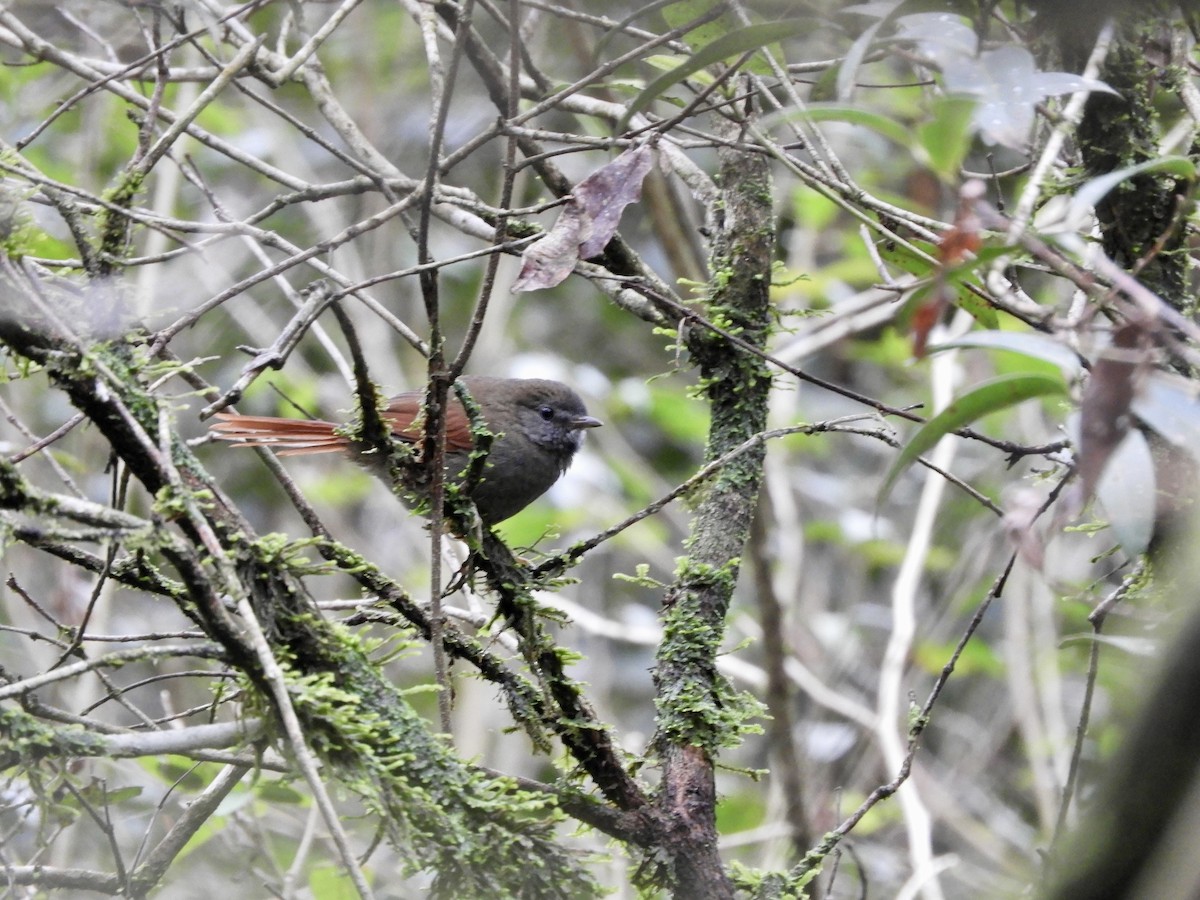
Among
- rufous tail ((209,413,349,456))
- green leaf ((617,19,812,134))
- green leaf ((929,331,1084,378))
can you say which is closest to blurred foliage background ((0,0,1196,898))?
green leaf ((617,19,812,134))

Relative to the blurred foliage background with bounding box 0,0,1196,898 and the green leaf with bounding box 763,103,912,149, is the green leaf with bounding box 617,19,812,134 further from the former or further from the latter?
the green leaf with bounding box 763,103,912,149

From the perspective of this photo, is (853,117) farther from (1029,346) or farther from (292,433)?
(292,433)

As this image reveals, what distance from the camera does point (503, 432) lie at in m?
3.13

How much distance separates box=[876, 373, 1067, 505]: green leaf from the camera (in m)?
1.32

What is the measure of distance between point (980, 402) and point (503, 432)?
189cm

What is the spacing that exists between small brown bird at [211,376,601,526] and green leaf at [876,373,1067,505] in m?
1.86

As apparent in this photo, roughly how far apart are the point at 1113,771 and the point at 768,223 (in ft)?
6.33

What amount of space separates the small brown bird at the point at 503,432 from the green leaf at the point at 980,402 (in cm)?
186

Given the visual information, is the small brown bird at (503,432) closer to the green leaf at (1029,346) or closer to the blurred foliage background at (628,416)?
the blurred foliage background at (628,416)

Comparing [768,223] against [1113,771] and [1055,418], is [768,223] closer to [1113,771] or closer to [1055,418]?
[1113,771]

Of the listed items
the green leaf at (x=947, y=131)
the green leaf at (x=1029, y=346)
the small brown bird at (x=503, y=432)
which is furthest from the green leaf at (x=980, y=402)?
the small brown bird at (x=503, y=432)

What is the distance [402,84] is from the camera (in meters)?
7.29

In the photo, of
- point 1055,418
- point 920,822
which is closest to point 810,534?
point 1055,418

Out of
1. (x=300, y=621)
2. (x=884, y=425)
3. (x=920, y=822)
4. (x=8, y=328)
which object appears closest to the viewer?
(x=8, y=328)
